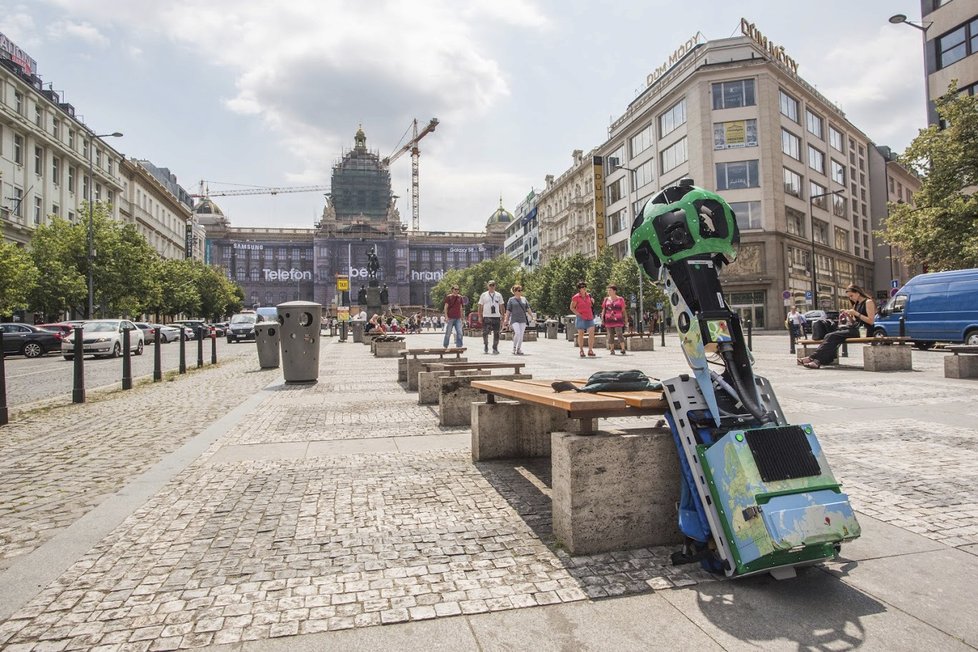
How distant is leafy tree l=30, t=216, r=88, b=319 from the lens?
107 ft

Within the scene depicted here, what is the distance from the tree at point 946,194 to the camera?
22.0 metres

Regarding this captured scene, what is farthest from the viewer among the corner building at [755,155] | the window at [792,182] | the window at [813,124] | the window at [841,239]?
the window at [841,239]

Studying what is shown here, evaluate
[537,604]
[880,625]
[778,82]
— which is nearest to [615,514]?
[537,604]

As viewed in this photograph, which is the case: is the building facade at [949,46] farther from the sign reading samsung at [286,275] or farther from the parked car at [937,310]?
the sign reading samsung at [286,275]

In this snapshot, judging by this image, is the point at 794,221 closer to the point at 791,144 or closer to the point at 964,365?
the point at 791,144

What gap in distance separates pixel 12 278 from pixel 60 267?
7898 mm

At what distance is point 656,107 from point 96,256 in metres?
45.1

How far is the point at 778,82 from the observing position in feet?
156

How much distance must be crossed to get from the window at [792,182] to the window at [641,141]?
12265 mm

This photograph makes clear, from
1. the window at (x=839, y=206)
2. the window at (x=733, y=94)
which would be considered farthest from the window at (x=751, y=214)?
the window at (x=839, y=206)

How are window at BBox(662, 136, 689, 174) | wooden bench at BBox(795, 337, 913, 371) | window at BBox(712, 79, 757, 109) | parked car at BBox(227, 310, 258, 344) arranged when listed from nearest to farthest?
wooden bench at BBox(795, 337, 913, 371), parked car at BBox(227, 310, 258, 344), window at BBox(712, 79, 757, 109), window at BBox(662, 136, 689, 174)

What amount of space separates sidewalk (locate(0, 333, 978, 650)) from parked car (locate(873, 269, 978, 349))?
13442 mm

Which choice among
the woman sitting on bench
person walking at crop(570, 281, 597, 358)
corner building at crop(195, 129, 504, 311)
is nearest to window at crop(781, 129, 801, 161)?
person walking at crop(570, 281, 597, 358)

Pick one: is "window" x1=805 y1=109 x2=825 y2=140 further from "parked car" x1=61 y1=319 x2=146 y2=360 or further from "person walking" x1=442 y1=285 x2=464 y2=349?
"parked car" x1=61 y1=319 x2=146 y2=360
